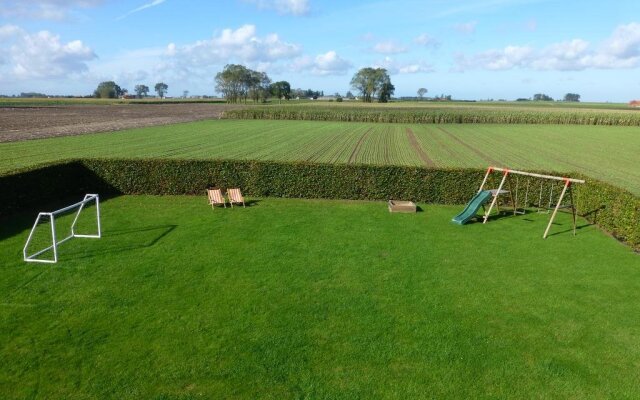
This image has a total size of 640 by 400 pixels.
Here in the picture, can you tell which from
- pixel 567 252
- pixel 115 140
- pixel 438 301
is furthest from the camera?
pixel 115 140

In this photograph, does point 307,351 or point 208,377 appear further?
point 307,351

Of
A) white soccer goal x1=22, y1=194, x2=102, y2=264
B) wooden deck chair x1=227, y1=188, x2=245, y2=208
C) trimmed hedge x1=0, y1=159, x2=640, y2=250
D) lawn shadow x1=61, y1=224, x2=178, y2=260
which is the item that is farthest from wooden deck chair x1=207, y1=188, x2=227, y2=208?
white soccer goal x1=22, y1=194, x2=102, y2=264

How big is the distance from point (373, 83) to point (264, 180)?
155876 millimetres

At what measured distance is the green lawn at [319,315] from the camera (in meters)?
7.26

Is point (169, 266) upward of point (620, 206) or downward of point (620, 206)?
downward

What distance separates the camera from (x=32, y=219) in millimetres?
16609

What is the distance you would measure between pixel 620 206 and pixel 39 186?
23.6m

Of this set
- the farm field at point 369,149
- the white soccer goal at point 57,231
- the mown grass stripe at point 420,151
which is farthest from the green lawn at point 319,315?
the mown grass stripe at point 420,151

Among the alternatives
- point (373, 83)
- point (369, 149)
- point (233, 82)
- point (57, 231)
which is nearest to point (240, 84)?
point (233, 82)

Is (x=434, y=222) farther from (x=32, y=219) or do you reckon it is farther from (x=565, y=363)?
(x=32, y=219)

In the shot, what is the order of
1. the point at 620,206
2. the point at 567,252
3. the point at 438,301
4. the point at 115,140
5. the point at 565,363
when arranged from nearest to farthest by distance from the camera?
the point at 565,363
the point at 438,301
the point at 567,252
the point at 620,206
the point at 115,140

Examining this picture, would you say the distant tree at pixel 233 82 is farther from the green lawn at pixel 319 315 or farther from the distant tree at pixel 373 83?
the green lawn at pixel 319 315

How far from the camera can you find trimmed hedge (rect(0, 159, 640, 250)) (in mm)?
20453

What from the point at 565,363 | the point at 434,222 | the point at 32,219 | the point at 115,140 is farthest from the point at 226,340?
the point at 115,140
